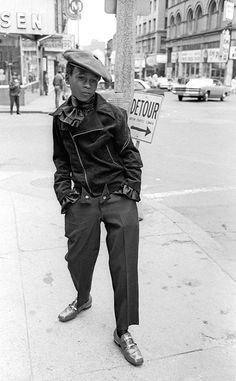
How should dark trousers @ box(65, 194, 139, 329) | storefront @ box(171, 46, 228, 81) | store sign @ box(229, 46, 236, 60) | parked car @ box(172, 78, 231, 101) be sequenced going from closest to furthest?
1. dark trousers @ box(65, 194, 139, 329)
2. parked car @ box(172, 78, 231, 101)
3. store sign @ box(229, 46, 236, 60)
4. storefront @ box(171, 46, 228, 81)

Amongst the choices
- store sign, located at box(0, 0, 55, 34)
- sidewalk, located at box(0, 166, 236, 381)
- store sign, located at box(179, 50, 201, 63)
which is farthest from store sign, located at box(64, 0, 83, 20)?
store sign, located at box(179, 50, 201, 63)

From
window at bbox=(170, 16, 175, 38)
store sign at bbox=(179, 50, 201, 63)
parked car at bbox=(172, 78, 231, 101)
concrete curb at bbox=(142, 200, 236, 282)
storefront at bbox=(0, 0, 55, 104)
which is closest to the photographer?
concrete curb at bbox=(142, 200, 236, 282)

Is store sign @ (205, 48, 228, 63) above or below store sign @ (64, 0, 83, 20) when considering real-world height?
below

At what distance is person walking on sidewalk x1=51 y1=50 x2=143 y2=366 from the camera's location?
262cm

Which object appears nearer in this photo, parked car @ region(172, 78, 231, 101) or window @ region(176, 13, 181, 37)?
parked car @ region(172, 78, 231, 101)

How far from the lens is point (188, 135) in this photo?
1351cm

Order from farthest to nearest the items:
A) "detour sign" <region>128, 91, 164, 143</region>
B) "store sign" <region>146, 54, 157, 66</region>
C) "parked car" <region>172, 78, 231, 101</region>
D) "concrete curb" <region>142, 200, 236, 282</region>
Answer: "store sign" <region>146, 54, 157, 66</region> → "parked car" <region>172, 78, 231, 101</region> → "detour sign" <region>128, 91, 164, 143</region> → "concrete curb" <region>142, 200, 236, 282</region>

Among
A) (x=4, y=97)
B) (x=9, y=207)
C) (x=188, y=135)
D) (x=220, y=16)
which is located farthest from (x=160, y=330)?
(x=220, y=16)

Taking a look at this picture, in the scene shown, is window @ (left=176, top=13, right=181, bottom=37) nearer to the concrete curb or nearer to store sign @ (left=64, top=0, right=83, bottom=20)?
store sign @ (left=64, top=0, right=83, bottom=20)

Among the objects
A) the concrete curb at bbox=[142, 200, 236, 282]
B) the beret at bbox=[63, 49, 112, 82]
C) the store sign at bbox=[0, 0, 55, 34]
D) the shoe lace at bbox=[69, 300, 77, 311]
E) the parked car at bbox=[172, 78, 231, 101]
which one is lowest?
the concrete curb at bbox=[142, 200, 236, 282]

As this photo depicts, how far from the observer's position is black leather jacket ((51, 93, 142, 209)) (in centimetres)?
263

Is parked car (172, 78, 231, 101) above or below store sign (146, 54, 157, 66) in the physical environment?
below

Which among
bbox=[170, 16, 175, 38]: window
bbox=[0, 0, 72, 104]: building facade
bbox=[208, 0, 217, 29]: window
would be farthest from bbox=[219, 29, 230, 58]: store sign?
bbox=[170, 16, 175, 38]: window

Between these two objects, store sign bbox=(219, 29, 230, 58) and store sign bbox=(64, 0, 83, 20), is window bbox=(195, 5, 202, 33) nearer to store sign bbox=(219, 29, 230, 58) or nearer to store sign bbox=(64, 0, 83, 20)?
store sign bbox=(219, 29, 230, 58)
